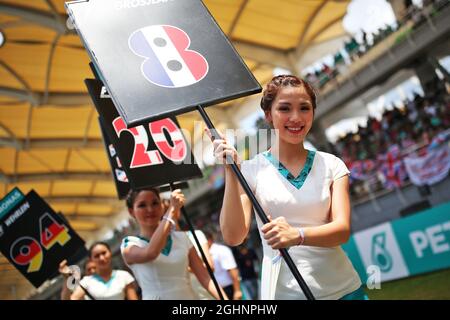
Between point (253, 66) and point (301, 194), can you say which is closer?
point (301, 194)

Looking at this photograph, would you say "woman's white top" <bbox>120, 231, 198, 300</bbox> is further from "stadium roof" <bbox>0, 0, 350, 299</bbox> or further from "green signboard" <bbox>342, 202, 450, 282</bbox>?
"stadium roof" <bbox>0, 0, 350, 299</bbox>

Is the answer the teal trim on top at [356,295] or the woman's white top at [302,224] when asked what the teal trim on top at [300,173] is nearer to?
the woman's white top at [302,224]

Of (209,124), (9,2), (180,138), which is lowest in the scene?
(9,2)

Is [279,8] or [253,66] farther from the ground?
[279,8]

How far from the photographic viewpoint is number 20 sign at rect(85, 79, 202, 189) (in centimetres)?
281

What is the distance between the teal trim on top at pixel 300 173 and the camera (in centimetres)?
165

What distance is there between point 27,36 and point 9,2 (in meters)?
3.27

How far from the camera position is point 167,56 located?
172cm

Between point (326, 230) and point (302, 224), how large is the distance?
0.38 ft

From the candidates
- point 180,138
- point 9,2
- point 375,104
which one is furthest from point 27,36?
point 180,138

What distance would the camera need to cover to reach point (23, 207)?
4.28 meters

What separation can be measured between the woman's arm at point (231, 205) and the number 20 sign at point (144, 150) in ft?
4.20

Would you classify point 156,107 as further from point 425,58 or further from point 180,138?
point 425,58
